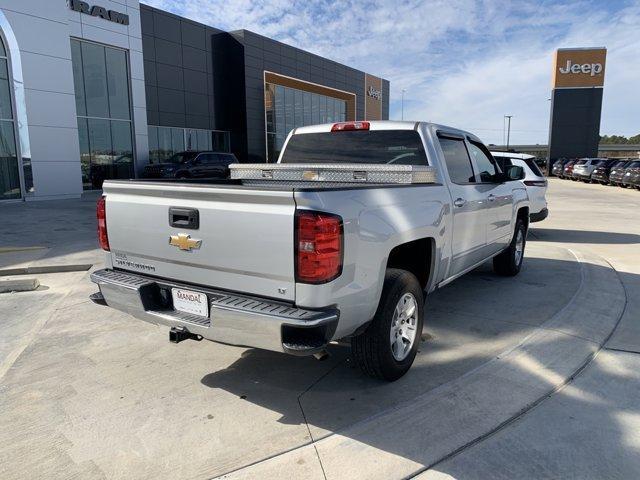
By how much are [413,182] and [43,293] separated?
503 cm

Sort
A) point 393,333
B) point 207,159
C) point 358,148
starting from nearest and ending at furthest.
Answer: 1. point 393,333
2. point 358,148
3. point 207,159

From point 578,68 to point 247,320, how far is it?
53252 millimetres

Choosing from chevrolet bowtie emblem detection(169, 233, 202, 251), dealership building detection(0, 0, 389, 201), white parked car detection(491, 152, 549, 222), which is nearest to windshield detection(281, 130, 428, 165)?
chevrolet bowtie emblem detection(169, 233, 202, 251)

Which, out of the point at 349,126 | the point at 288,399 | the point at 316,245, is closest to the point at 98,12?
the point at 349,126

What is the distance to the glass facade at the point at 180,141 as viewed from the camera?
25.4 meters

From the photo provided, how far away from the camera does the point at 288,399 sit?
11.2ft

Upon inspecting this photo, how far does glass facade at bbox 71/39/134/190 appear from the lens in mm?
20234

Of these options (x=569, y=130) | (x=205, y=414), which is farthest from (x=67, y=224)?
(x=569, y=130)

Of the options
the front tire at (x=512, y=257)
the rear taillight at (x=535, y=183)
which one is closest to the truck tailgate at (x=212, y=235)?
the front tire at (x=512, y=257)

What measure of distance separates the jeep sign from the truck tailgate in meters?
51.8

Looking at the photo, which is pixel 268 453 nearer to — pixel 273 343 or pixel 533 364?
pixel 273 343

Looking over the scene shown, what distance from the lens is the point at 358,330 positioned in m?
3.17

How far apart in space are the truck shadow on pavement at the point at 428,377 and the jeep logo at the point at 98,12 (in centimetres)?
2042

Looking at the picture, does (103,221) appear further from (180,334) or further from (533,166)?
(533,166)
